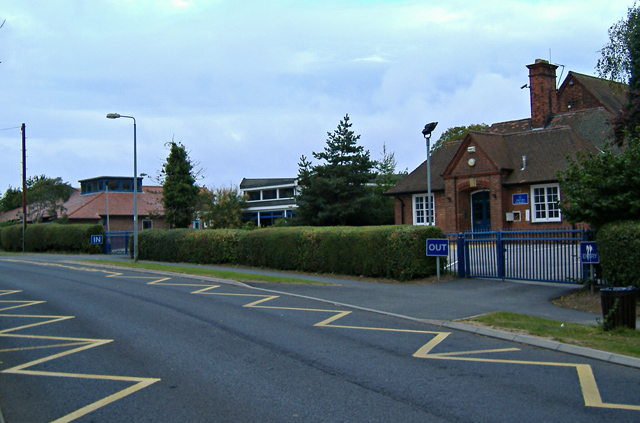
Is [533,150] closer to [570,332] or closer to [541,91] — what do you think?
[541,91]

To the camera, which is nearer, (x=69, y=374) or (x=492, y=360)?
(x=69, y=374)

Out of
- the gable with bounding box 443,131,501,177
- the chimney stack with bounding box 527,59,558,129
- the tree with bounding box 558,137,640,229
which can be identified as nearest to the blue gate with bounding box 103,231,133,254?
the gable with bounding box 443,131,501,177

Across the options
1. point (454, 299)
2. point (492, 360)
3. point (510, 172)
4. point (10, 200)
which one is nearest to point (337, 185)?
point (510, 172)

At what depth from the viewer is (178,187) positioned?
33.9 meters

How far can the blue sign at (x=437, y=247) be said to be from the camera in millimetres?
17547

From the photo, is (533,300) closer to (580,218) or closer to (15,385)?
(580,218)

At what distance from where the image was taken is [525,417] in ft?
18.6

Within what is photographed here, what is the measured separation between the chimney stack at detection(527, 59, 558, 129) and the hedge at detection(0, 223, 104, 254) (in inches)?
1168

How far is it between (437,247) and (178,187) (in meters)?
20.4

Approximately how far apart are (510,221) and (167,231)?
59.2 ft

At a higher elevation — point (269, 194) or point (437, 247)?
point (269, 194)

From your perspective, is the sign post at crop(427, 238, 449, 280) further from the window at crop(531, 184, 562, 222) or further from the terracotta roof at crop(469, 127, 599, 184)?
the terracotta roof at crop(469, 127, 599, 184)

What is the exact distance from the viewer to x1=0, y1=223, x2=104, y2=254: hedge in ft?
124

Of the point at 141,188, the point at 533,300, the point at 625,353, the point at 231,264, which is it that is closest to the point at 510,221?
the point at 231,264
